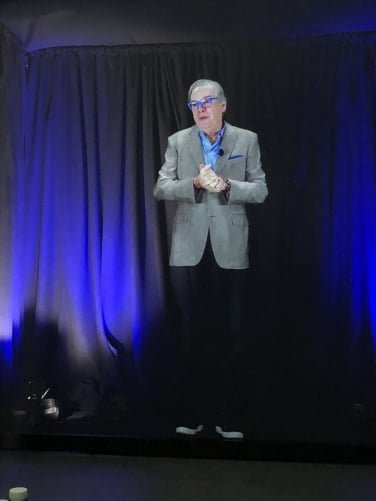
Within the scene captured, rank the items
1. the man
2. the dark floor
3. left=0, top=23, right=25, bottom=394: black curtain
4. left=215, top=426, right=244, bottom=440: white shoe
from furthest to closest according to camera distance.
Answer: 1. left=0, top=23, right=25, bottom=394: black curtain
2. the man
3. left=215, top=426, right=244, bottom=440: white shoe
4. the dark floor

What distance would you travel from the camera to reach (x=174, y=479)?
10.8 feet

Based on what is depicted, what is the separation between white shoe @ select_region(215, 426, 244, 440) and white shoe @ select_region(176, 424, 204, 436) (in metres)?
0.10

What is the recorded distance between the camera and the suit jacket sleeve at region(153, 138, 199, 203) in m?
3.87

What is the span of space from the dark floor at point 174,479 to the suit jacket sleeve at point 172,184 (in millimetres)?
1542

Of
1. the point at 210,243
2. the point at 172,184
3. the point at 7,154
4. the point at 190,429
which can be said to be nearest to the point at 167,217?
the point at 172,184

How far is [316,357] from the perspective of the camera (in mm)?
3744

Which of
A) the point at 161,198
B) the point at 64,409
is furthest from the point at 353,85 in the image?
the point at 64,409

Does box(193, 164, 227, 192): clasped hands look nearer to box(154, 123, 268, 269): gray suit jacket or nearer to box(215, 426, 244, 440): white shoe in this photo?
box(154, 123, 268, 269): gray suit jacket

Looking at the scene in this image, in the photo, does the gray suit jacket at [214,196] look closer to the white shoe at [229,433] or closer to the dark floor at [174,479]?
the white shoe at [229,433]

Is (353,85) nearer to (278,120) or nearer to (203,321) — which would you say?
(278,120)

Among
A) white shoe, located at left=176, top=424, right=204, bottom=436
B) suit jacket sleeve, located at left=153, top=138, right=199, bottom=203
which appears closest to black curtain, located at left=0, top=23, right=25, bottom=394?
suit jacket sleeve, located at left=153, top=138, right=199, bottom=203

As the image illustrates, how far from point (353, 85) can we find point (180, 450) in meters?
2.38

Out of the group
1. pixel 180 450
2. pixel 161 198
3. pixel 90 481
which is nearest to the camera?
pixel 90 481

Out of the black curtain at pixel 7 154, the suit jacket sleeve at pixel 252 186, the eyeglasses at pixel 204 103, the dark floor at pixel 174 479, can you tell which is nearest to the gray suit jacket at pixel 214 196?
the suit jacket sleeve at pixel 252 186
